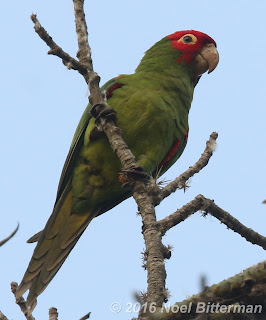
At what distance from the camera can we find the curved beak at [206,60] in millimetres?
5391

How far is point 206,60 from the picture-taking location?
5.41m

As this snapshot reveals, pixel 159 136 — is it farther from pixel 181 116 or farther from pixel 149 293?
pixel 149 293

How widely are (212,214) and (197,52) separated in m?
2.97

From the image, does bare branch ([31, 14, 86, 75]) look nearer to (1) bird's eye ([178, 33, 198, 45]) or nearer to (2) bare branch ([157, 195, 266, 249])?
(2) bare branch ([157, 195, 266, 249])

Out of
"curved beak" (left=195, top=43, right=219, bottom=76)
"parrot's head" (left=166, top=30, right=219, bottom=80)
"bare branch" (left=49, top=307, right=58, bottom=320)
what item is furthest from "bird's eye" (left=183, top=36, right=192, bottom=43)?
"bare branch" (left=49, top=307, right=58, bottom=320)

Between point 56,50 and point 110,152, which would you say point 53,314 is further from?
point 110,152

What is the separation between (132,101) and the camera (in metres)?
4.48

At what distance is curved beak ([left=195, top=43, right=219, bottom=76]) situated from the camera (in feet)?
17.7

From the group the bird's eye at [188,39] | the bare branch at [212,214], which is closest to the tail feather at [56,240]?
the bare branch at [212,214]

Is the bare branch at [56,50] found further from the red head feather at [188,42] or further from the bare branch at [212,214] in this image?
the red head feather at [188,42]

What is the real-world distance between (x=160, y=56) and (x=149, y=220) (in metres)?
3.02

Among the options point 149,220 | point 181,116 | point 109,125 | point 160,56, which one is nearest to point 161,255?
point 149,220

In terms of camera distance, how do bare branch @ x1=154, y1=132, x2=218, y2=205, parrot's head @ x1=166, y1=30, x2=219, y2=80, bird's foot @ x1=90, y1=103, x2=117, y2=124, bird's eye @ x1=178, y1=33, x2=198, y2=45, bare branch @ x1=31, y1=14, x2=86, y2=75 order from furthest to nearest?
1. bird's eye @ x1=178, y1=33, x2=198, y2=45
2. parrot's head @ x1=166, y1=30, x2=219, y2=80
3. bird's foot @ x1=90, y1=103, x2=117, y2=124
4. bare branch @ x1=31, y1=14, x2=86, y2=75
5. bare branch @ x1=154, y1=132, x2=218, y2=205

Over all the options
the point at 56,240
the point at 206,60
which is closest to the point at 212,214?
the point at 56,240
